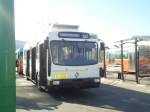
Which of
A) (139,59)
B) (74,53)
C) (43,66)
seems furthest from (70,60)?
(139,59)

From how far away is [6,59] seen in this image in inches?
97.3

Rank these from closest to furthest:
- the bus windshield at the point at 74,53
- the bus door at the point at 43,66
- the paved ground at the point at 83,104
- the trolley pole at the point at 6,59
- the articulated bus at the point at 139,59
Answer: the trolley pole at the point at 6,59 < the paved ground at the point at 83,104 < the bus windshield at the point at 74,53 < the bus door at the point at 43,66 < the articulated bus at the point at 139,59

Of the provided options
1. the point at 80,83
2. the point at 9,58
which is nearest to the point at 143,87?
the point at 80,83

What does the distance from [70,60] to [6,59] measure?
38.1 feet

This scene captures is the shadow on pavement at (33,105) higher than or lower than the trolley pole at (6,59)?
lower

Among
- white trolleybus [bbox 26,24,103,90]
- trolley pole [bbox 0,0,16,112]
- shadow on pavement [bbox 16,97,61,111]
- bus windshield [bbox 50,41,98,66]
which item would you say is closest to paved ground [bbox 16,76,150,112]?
shadow on pavement [bbox 16,97,61,111]

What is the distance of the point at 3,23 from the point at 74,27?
13.3 meters

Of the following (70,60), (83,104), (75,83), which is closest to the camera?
(83,104)

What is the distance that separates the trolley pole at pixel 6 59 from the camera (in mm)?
2453

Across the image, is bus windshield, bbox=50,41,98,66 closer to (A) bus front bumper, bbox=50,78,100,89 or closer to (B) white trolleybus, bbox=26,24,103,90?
(B) white trolleybus, bbox=26,24,103,90

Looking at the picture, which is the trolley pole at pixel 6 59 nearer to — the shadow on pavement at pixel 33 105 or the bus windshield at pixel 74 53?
the shadow on pavement at pixel 33 105

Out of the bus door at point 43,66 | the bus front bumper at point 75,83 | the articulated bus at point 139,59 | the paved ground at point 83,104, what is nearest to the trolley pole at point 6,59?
the paved ground at point 83,104

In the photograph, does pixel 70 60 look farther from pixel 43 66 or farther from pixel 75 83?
pixel 43 66

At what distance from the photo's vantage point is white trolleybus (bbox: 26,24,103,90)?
1380 centimetres
